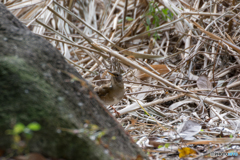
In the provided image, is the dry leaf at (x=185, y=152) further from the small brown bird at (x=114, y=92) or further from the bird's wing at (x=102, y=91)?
the bird's wing at (x=102, y=91)

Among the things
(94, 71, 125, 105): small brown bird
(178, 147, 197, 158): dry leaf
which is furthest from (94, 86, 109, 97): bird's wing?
(178, 147, 197, 158): dry leaf

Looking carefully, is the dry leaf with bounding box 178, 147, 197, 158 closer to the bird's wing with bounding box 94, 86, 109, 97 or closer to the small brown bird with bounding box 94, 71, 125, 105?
the small brown bird with bounding box 94, 71, 125, 105

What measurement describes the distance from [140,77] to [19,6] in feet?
7.89

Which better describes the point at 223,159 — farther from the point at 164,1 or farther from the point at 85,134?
the point at 164,1

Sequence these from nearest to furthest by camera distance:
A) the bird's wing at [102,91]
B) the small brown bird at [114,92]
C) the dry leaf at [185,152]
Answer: the dry leaf at [185,152] → the small brown bird at [114,92] → the bird's wing at [102,91]

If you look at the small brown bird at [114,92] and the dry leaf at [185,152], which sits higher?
the small brown bird at [114,92]

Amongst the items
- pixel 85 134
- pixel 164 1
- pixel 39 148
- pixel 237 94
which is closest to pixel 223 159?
pixel 85 134

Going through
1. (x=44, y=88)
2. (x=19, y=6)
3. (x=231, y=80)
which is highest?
(x=19, y=6)

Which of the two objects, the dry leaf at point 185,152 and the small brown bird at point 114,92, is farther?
the small brown bird at point 114,92

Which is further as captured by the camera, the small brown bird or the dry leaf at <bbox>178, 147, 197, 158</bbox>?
the small brown bird

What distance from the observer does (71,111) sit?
4.49 feet

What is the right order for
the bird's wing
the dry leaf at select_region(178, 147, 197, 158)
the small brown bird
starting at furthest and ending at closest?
the bird's wing → the small brown bird → the dry leaf at select_region(178, 147, 197, 158)

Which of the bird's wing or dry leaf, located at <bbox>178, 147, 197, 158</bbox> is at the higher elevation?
the bird's wing

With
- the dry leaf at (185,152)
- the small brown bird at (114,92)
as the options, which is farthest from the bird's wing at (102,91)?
the dry leaf at (185,152)
